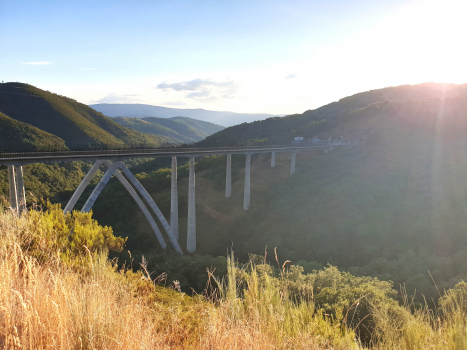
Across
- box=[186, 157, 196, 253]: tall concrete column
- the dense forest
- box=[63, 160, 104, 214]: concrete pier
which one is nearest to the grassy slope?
the dense forest

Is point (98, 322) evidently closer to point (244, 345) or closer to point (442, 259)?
point (244, 345)

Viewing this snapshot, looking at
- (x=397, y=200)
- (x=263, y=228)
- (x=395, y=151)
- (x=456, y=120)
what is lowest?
(x=263, y=228)

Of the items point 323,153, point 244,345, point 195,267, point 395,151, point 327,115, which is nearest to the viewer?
point 244,345

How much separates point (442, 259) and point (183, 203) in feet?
131

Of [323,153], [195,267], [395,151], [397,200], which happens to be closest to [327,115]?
[323,153]

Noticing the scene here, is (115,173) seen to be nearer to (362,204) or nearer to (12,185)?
(12,185)

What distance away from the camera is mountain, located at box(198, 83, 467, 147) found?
98.6m

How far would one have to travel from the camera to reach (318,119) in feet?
379

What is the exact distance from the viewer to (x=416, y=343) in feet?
20.2

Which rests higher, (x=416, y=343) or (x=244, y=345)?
(x=244, y=345)

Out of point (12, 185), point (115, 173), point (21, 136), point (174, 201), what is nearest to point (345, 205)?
point (174, 201)

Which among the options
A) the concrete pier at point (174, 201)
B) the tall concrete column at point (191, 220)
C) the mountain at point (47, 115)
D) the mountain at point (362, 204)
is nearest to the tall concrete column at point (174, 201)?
the concrete pier at point (174, 201)

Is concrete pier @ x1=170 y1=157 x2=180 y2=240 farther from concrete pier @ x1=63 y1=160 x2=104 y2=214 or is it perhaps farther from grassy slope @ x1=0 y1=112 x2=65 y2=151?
grassy slope @ x1=0 y1=112 x2=65 y2=151

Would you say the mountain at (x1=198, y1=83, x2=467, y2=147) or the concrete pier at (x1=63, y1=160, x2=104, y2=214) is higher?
the mountain at (x1=198, y1=83, x2=467, y2=147)
